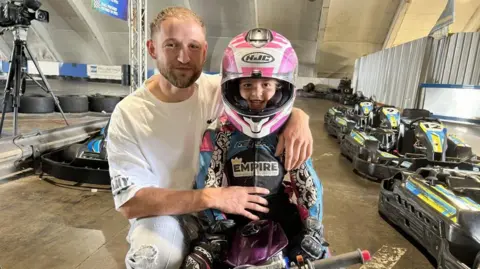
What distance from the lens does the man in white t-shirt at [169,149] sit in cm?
126

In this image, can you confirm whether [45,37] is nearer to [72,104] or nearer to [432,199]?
[72,104]

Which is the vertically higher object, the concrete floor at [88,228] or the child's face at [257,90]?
the child's face at [257,90]

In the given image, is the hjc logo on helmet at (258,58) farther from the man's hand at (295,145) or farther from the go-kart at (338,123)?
the go-kart at (338,123)

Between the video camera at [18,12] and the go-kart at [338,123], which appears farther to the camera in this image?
the go-kart at [338,123]

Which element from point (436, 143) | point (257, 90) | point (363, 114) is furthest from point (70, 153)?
point (363, 114)

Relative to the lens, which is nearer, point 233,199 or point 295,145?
point 233,199

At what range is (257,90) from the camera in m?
1.34

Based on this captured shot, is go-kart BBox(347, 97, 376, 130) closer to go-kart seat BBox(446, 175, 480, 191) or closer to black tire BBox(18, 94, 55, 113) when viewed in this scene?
go-kart seat BBox(446, 175, 480, 191)

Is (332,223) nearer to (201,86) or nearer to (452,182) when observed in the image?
(452,182)

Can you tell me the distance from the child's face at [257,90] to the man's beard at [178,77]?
0.21 metres

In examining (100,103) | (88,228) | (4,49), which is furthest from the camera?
(4,49)

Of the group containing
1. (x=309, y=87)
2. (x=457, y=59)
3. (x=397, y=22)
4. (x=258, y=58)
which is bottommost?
(x=309, y=87)

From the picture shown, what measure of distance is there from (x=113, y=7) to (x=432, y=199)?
4.89m

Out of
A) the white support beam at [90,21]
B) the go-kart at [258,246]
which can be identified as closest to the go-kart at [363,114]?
the go-kart at [258,246]
